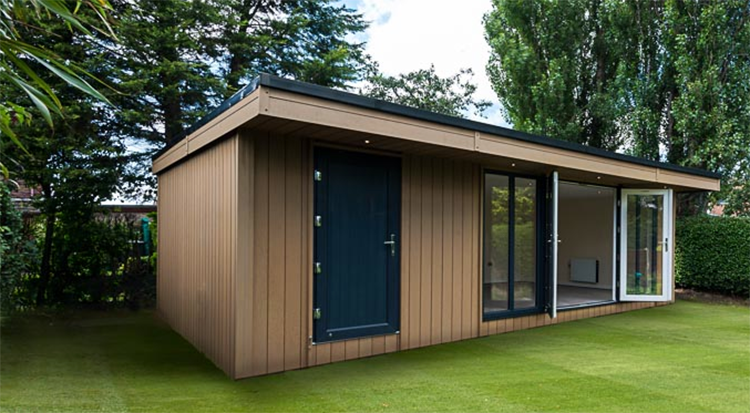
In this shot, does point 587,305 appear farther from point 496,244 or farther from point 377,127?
point 377,127

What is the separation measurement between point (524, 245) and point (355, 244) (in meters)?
2.34

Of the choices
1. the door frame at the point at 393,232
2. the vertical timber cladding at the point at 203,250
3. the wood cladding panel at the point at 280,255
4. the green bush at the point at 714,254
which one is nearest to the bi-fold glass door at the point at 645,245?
the green bush at the point at 714,254

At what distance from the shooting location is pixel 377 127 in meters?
3.66

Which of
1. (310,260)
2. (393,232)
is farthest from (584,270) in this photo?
(310,260)

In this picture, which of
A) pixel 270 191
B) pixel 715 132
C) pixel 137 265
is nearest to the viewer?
pixel 270 191

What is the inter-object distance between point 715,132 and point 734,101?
0.74 meters

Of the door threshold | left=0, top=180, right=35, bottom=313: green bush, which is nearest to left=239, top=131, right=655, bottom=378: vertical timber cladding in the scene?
the door threshold

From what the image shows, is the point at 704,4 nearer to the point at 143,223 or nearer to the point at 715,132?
the point at 715,132

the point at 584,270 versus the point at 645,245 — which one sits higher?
the point at 645,245

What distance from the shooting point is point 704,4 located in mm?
9570

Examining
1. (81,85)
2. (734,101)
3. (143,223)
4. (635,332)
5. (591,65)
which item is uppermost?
(591,65)

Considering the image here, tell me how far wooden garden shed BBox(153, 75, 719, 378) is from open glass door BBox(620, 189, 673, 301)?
3.02 feet

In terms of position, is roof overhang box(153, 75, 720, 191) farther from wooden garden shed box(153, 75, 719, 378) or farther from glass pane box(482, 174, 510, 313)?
glass pane box(482, 174, 510, 313)

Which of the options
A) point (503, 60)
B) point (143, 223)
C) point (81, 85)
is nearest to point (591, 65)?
point (503, 60)
